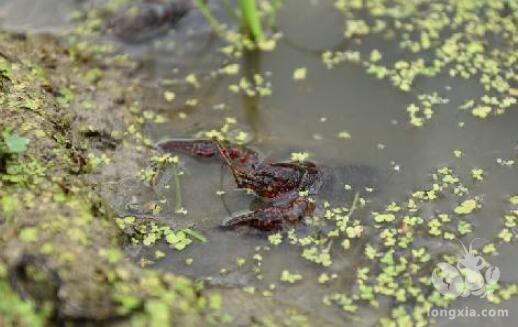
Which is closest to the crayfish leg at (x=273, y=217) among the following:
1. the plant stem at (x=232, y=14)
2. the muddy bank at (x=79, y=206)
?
the muddy bank at (x=79, y=206)

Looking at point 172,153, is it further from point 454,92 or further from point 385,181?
point 454,92

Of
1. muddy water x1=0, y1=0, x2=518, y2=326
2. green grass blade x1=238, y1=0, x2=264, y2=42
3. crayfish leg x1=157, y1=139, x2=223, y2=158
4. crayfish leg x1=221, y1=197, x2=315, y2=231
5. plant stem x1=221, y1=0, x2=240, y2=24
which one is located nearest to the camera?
muddy water x1=0, y1=0, x2=518, y2=326

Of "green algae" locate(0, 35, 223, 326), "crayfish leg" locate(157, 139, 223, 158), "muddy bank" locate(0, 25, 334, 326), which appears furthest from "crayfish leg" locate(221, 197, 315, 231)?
"crayfish leg" locate(157, 139, 223, 158)

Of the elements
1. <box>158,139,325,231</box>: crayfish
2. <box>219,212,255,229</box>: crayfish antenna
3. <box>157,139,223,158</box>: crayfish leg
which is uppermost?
<box>157,139,223,158</box>: crayfish leg

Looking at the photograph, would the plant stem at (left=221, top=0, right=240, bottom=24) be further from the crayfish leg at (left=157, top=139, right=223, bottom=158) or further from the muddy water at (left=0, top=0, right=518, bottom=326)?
the crayfish leg at (left=157, top=139, right=223, bottom=158)

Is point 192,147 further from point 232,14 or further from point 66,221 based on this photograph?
point 232,14

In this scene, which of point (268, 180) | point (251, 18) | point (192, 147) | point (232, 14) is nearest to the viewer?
point (268, 180)

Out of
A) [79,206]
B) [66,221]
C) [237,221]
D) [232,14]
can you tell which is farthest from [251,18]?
[66,221]

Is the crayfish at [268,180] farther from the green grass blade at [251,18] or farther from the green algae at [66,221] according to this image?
the green grass blade at [251,18]

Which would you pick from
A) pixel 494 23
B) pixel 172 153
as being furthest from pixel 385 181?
pixel 494 23
